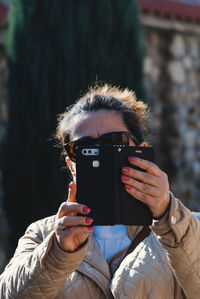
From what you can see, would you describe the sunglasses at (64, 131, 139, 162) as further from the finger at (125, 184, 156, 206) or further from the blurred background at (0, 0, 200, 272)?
the blurred background at (0, 0, 200, 272)

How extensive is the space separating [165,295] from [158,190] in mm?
409

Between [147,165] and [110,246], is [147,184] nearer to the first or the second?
[147,165]

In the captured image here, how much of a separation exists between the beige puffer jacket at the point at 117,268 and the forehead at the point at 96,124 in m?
0.33

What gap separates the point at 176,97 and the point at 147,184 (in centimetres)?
469

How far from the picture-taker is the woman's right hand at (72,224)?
1.44 meters

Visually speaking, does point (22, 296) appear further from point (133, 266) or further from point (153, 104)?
point (153, 104)

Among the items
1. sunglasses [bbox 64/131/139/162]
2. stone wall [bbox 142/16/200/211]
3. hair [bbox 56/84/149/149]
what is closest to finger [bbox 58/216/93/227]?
sunglasses [bbox 64/131/139/162]

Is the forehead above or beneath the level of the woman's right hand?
above

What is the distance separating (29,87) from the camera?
4.61 m

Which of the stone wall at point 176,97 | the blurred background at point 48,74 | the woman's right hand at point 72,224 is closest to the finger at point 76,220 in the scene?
the woman's right hand at point 72,224

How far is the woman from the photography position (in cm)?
145

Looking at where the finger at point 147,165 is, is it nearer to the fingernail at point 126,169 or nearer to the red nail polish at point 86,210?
the fingernail at point 126,169

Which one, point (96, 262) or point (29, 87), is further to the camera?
point (29, 87)

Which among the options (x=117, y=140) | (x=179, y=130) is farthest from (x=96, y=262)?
(x=179, y=130)
